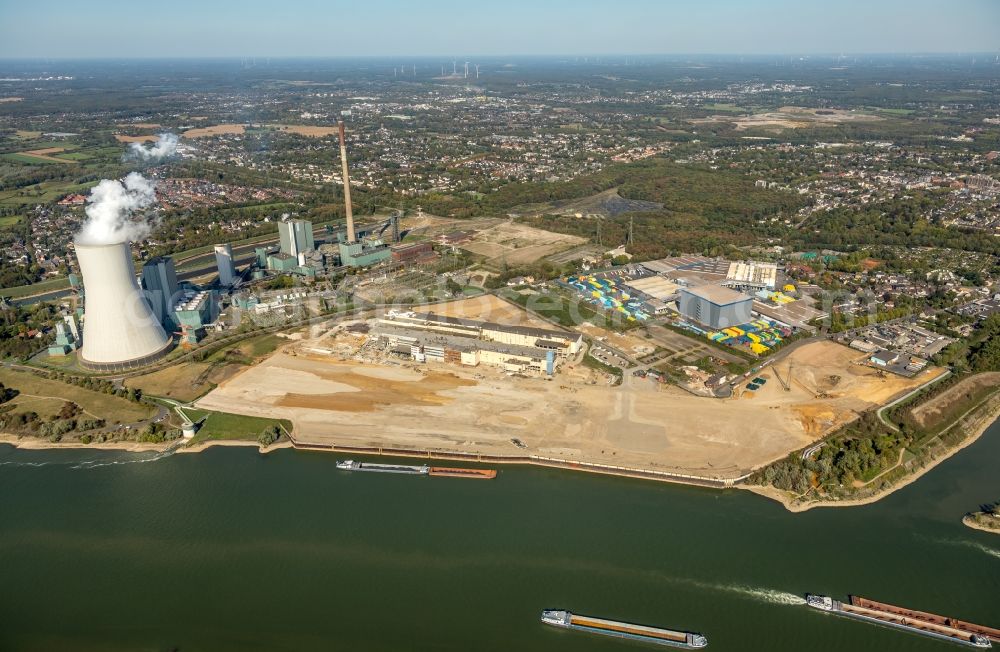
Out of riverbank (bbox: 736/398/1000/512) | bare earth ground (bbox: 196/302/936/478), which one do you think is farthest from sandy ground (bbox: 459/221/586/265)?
riverbank (bbox: 736/398/1000/512)

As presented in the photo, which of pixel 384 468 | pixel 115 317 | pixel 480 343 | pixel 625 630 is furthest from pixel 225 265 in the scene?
pixel 625 630

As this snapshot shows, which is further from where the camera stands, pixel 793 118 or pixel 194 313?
pixel 793 118

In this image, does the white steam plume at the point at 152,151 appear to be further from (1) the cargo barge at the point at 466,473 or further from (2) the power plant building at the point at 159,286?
(1) the cargo barge at the point at 466,473

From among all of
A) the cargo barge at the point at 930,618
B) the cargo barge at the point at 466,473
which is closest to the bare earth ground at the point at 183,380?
the cargo barge at the point at 466,473

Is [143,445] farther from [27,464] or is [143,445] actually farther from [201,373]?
[201,373]

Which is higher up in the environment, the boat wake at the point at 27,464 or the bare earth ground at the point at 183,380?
the bare earth ground at the point at 183,380

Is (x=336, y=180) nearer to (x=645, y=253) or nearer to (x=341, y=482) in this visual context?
(x=645, y=253)
